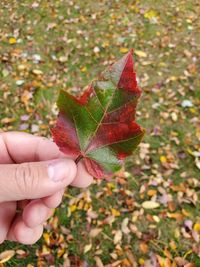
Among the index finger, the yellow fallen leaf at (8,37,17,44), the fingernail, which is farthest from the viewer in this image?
the yellow fallen leaf at (8,37,17,44)

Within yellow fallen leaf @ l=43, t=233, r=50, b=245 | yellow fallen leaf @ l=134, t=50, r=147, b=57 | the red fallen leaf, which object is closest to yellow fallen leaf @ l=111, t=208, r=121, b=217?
yellow fallen leaf @ l=43, t=233, r=50, b=245

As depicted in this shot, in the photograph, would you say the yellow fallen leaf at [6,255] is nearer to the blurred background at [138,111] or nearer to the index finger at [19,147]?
the blurred background at [138,111]

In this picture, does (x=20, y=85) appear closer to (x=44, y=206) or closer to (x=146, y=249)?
(x=146, y=249)

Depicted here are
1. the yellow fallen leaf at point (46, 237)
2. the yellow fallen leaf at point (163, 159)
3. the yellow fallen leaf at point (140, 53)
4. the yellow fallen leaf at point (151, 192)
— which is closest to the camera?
the yellow fallen leaf at point (46, 237)

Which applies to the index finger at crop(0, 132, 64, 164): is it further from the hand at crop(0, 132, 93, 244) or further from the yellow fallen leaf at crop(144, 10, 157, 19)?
the yellow fallen leaf at crop(144, 10, 157, 19)

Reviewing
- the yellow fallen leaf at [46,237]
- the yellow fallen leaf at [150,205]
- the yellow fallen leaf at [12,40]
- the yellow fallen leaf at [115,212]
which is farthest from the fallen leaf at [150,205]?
the yellow fallen leaf at [12,40]

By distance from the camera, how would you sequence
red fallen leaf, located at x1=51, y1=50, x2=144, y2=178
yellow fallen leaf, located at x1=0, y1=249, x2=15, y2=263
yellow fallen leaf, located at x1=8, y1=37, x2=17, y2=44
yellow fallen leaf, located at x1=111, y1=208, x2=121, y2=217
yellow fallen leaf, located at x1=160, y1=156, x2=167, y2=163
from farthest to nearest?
1. yellow fallen leaf, located at x1=8, y1=37, x2=17, y2=44
2. yellow fallen leaf, located at x1=160, y1=156, x2=167, y2=163
3. yellow fallen leaf, located at x1=111, y1=208, x2=121, y2=217
4. yellow fallen leaf, located at x1=0, y1=249, x2=15, y2=263
5. red fallen leaf, located at x1=51, y1=50, x2=144, y2=178

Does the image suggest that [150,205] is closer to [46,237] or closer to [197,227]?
[197,227]
